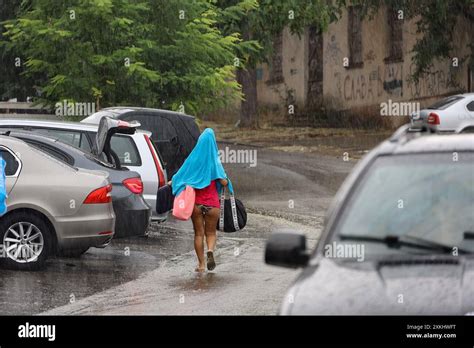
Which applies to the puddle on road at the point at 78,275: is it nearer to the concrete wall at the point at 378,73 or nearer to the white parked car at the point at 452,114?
the white parked car at the point at 452,114

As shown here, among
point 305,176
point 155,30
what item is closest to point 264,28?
point 305,176

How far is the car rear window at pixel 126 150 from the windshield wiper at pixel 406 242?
38.2 ft

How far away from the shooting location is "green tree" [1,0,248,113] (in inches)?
969

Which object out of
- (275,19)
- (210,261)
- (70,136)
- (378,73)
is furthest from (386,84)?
(210,261)

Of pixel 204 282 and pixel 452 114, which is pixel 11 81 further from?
pixel 204 282

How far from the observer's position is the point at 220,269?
612 inches

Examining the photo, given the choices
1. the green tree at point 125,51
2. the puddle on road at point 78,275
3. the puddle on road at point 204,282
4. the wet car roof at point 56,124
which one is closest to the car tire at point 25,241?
the puddle on road at point 78,275

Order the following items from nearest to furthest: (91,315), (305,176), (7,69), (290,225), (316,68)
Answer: (91,315) → (290,225) → (305,176) → (7,69) → (316,68)

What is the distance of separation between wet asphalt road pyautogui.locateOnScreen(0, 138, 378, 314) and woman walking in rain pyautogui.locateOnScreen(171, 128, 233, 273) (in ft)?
1.45

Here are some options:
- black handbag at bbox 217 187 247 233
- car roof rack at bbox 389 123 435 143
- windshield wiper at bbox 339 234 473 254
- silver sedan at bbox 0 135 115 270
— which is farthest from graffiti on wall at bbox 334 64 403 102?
windshield wiper at bbox 339 234 473 254

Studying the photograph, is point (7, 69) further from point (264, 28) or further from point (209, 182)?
point (209, 182)
